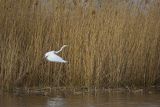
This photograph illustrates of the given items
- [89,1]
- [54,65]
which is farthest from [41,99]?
[89,1]

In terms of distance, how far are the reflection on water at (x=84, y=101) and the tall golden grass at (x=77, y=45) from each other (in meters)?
0.74

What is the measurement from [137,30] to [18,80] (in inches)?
110

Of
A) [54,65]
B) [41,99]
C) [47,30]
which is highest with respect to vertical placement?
[47,30]

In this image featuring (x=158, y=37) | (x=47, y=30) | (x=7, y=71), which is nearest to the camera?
(x=7, y=71)

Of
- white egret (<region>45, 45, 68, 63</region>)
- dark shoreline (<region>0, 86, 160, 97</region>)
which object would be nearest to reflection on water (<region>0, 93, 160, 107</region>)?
dark shoreline (<region>0, 86, 160, 97</region>)

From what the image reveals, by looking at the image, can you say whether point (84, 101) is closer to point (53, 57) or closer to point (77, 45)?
point (53, 57)

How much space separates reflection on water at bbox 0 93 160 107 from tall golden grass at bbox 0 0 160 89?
74 centimetres

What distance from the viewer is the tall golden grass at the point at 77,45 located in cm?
1116

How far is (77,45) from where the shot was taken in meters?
11.5

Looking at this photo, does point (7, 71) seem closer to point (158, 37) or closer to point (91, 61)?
point (91, 61)

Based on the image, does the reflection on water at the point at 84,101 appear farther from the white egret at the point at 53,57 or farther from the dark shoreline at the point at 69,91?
the white egret at the point at 53,57

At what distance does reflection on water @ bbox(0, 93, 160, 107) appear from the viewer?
943cm

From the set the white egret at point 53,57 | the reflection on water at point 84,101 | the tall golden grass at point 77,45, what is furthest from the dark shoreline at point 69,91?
the white egret at point 53,57

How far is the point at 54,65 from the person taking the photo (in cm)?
1134
